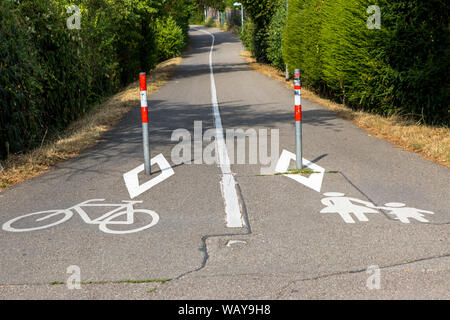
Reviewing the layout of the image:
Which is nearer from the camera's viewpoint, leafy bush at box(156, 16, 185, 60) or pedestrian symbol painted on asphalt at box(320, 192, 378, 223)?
pedestrian symbol painted on asphalt at box(320, 192, 378, 223)

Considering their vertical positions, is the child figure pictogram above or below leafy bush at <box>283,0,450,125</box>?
below

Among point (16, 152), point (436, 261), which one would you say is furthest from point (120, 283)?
point (16, 152)

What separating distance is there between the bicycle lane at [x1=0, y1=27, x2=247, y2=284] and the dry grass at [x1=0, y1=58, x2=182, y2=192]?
259 millimetres

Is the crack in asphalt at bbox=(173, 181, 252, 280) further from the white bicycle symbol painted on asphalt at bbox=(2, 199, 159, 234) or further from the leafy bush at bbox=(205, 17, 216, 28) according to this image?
the leafy bush at bbox=(205, 17, 216, 28)

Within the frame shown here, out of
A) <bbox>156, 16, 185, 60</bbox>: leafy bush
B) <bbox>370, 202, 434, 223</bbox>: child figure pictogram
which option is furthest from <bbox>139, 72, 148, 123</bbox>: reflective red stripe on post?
<bbox>156, 16, 185, 60</bbox>: leafy bush

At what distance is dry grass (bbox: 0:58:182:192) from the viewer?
8031 mm

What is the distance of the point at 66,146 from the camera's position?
9.77 metres

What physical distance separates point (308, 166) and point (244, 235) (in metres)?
3.20

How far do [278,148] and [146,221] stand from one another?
4.41 meters

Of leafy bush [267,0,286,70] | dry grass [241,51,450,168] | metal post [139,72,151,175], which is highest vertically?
leafy bush [267,0,286,70]

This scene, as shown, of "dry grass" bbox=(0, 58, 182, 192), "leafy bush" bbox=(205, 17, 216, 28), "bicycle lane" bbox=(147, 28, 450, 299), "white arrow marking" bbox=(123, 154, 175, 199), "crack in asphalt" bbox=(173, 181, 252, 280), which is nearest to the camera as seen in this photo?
"bicycle lane" bbox=(147, 28, 450, 299)

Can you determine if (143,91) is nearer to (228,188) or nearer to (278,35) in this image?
(228,188)

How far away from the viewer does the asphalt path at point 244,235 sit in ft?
13.2

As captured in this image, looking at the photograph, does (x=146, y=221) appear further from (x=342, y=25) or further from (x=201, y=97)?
(x=201, y=97)
